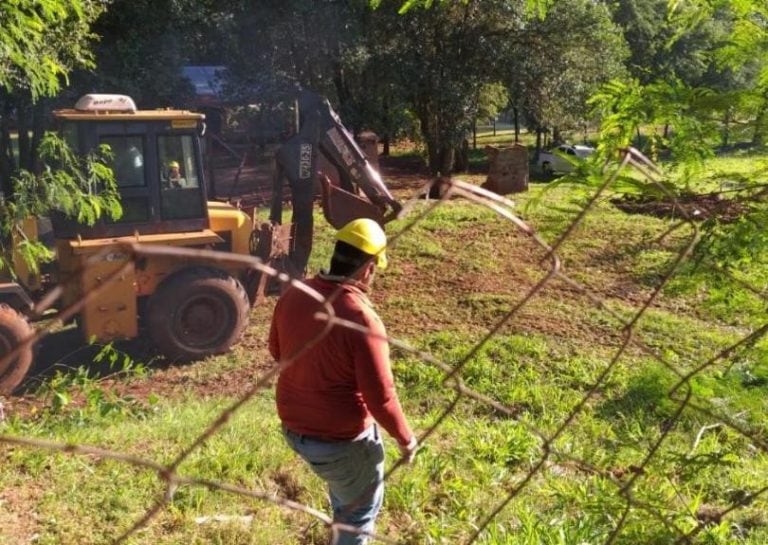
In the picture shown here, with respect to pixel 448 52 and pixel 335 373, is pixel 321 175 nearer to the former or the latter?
pixel 335 373

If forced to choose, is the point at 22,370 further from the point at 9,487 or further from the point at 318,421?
the point at 318,421

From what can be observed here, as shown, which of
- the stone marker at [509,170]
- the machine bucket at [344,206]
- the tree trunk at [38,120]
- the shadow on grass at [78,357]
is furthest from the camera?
the stone marker at [509,170]

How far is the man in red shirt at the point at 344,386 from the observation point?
9.47ft

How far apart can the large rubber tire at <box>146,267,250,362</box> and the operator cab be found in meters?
0.54

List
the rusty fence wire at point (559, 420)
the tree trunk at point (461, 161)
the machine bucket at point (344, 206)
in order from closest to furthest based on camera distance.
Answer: the rusty fence wire at point (559, 420), the machine bucket at point (344, 206), the tree trunk at point (461, 161)

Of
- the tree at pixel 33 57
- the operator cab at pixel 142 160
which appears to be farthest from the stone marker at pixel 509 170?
the operator cab at pixel 142 160

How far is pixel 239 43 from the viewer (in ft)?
57.1

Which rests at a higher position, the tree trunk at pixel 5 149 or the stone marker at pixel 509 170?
the tree trunk at pixel 5 149

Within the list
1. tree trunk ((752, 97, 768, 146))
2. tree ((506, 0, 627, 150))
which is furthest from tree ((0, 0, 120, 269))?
tree ((506, 0, 627, 150))

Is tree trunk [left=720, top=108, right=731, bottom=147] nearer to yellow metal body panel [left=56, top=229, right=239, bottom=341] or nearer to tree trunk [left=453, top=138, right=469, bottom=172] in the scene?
yellow metal body panel [left=56, top=229, right=239, bottom=341]

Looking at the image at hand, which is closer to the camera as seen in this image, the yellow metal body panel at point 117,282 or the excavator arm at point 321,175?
the yellow metal body panel at point 117,282

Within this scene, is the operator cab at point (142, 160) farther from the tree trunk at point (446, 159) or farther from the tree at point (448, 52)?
the tree trunk at point (446, 159)

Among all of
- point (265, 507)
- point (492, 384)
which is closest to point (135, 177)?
point (492, 384)

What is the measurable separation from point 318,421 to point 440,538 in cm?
117
